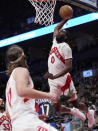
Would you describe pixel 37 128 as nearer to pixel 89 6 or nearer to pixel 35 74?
pixel 89 6

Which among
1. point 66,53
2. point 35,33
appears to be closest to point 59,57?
point 66,53

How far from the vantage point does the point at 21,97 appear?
99.2 inches

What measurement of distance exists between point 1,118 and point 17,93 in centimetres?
301

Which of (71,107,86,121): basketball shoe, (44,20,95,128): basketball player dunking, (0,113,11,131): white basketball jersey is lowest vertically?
(0,113,11,131): white basketball jersey

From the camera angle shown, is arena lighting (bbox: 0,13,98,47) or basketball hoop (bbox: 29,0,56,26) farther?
arena lighting (bbox: 0,13,98,47)

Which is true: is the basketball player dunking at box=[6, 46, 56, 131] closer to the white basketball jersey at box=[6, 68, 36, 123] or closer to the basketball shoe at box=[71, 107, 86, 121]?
the white basketball jersey at box=[6, 68, 36, 123]

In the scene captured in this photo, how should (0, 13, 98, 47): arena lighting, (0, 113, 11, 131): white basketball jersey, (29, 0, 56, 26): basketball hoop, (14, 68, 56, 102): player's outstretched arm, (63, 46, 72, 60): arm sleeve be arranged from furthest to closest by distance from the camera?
(0, 13, 98, 47): arena lighting < (29, 0, 56, 26): basketball hoop < (0, 113, 11, 131): white basketball jersey < (63, 46, 72, 60): arm sleeve < (14, 68, 56, 102): player's outstretched arm

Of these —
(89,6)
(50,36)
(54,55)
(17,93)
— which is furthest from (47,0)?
(50,36)

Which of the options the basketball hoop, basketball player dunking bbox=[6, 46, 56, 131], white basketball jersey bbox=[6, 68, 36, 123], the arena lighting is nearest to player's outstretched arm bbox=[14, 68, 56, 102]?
basketball player dunking bbox=[6, 46, 56, 131]

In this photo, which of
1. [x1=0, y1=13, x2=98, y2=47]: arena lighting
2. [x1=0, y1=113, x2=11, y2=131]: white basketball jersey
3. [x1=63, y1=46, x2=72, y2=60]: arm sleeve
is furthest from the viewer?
[x1=0, y1=13, x2=98, y2=47]: arena lighting

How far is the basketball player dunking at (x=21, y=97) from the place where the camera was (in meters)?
2.45

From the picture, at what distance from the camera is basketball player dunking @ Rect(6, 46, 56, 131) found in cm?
245

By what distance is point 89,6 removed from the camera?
6.20 meters

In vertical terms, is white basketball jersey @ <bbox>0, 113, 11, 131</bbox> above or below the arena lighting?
below
